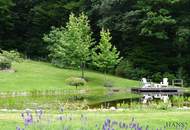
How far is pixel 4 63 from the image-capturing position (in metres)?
43.9

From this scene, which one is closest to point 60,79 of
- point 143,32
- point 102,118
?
point 143,32

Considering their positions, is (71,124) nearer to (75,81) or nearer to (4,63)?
(75,81)

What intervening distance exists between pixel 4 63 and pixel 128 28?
59.3 feet

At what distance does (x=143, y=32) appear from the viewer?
5347 centimetres

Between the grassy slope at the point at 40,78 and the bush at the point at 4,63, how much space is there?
3.81ft

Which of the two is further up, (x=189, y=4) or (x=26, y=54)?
(x=189, y=4)

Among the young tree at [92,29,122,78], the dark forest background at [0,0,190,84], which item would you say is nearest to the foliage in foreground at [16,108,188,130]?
the young tree at [92,29,122,78]

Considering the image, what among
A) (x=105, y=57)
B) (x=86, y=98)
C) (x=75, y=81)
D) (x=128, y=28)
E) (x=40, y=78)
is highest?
(x=128, y=28)

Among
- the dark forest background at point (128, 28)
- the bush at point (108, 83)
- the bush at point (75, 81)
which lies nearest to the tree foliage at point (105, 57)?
the bush at point (108, 83)

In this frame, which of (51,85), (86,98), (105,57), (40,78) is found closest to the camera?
(86,98)

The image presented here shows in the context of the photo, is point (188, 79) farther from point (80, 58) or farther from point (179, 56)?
point (80, 58)

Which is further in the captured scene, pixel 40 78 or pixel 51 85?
pixel 40 78

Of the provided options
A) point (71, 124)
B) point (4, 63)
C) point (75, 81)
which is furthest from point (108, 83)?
point (71, 124)

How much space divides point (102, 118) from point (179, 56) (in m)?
39.5
